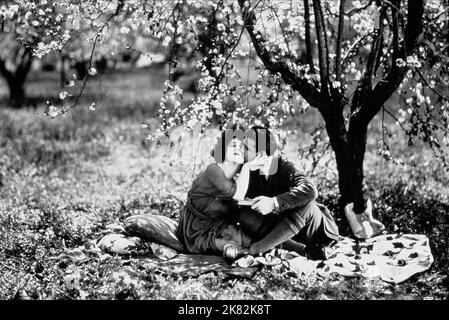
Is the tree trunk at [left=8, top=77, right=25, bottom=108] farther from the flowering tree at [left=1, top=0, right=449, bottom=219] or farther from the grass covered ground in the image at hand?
the flowering tree at [left=1, top=0, right=449, bottom=219]

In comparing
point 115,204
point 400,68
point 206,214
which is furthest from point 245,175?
point 115,204

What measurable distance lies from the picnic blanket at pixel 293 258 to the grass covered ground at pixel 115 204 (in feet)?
0.42

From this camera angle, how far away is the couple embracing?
581 cm

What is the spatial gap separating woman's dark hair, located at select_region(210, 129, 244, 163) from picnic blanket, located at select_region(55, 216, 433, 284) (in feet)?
3.78

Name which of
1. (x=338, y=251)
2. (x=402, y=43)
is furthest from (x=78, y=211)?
(x=402, y=43)

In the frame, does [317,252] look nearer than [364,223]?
Yes

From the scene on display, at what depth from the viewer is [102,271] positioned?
5.47 metres

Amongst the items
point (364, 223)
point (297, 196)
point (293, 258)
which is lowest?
point (293, 258)

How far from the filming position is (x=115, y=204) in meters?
8.27

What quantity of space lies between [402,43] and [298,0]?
6.23 feet

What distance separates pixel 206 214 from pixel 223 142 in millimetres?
863

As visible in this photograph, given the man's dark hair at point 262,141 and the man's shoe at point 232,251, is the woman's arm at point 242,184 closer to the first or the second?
the man's dark hair at point 262,141

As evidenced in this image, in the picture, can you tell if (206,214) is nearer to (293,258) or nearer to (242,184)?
(242,184)

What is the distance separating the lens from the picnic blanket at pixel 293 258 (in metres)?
5.57
